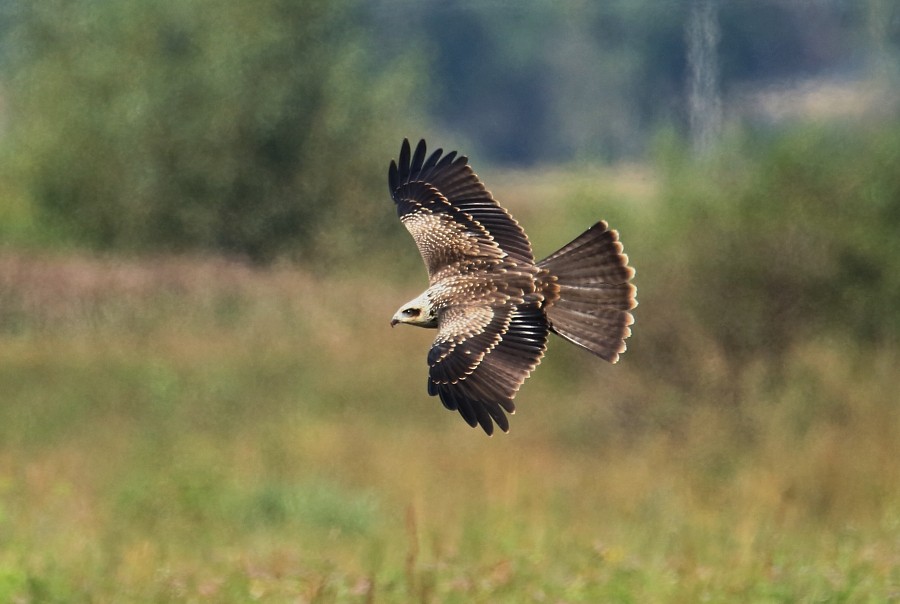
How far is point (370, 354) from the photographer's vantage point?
15.6 meters

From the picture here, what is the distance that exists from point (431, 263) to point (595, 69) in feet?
161

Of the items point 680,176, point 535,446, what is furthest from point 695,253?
point 680,176

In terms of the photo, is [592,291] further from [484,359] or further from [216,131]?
[216,131]

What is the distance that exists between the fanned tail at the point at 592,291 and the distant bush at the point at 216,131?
1788 cm

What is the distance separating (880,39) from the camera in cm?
2122

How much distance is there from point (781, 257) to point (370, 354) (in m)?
4.12

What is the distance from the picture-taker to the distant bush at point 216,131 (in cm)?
2492

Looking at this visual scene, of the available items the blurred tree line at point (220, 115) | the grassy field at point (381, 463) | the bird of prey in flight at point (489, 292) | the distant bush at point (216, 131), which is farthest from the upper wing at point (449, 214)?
the distant bush at point (216, 131)

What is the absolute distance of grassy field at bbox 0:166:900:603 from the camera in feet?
24.4

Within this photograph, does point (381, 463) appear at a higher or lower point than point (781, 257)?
lower

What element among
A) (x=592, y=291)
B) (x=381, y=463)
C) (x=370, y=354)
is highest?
(x=370, y=354)

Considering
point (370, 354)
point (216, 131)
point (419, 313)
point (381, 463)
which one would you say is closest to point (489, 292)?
point (419, 313)

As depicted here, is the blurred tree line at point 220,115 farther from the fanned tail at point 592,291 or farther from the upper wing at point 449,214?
the fanned tail at point 592,291

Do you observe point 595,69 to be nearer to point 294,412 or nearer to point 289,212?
point 289,212
